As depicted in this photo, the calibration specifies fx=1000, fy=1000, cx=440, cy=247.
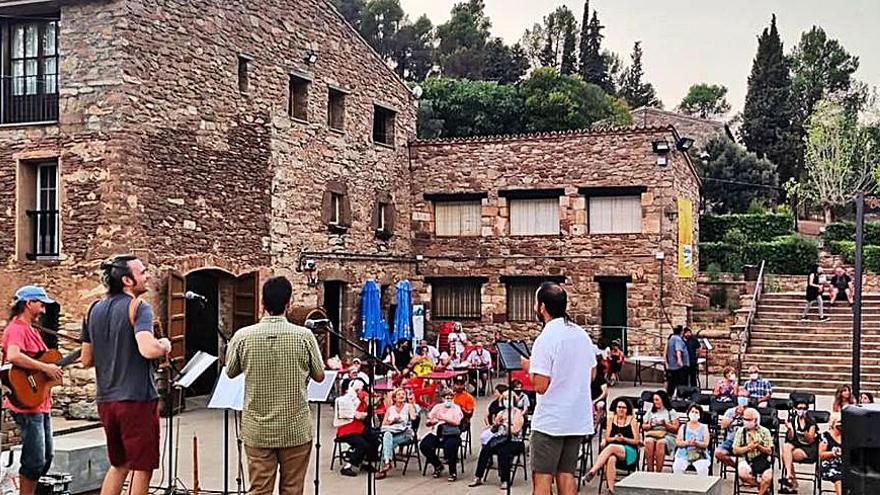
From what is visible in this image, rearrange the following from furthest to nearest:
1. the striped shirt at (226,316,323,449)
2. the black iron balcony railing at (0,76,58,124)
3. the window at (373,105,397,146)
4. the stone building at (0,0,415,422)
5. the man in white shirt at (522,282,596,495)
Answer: the window at (373,105,397,146)
the black iron balcony railing at (0,76,58,124)
the stone building at (0,0,415,422)
the man in white shirt at (522,282,596,495)
the striped shirt at (226,316,323,449)

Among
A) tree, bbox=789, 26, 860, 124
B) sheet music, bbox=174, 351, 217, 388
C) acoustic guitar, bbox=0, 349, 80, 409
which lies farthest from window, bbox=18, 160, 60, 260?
tree, bbox=789, 26, 860, 124

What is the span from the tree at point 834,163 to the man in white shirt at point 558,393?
3453 cm

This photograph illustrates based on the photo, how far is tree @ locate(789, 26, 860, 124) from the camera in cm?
5469

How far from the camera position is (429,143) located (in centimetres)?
2311

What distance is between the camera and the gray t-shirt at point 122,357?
216 inches

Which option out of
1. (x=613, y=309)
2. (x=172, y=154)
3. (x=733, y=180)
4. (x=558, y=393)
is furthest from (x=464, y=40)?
(x=558, y=393)

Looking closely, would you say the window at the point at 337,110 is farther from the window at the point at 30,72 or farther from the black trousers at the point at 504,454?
the black trousers at the point at 504,454

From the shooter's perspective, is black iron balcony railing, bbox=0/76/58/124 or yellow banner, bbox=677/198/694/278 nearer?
black iron balcony railing, bbox=0/76/58/124

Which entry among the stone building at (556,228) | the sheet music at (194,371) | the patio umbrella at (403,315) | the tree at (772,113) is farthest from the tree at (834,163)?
the sheet music at (194,371)

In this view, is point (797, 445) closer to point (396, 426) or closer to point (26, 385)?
point (396, 426)

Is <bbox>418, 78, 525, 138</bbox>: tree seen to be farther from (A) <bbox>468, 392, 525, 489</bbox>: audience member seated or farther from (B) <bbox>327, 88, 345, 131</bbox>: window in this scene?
(A) <bbox>468, 392, 525, 489</bbox>: audience member seated

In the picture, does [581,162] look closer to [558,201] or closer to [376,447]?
[558,201]

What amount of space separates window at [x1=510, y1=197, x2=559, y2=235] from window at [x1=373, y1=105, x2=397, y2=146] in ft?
10.2

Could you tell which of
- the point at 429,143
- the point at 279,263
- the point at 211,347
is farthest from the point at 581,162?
the point at 211,347
